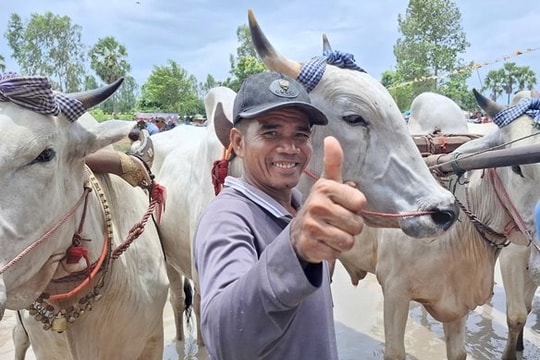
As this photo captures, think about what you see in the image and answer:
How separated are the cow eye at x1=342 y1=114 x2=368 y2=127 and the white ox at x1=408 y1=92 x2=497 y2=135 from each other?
2.39 m

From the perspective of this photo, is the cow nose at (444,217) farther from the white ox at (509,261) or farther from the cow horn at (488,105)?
the white ox at (509,261)

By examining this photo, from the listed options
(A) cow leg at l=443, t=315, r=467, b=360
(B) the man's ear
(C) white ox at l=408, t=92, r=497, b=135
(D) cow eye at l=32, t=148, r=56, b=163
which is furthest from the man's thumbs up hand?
(C) white ox at l=408, t=92, r=497, b=135

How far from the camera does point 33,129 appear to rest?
1.90 m

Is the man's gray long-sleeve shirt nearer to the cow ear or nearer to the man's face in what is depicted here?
the man's face

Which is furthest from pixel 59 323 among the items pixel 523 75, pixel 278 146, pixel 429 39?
pixel 523 75

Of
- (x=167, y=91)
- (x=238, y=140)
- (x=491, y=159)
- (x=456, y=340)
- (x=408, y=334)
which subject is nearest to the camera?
(x=238, y=140)

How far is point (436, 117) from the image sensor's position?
4.52 metres

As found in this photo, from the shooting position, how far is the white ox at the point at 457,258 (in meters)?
3.13

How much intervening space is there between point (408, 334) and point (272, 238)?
14.3 ft

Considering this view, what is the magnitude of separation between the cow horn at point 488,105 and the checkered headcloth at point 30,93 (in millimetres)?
2541

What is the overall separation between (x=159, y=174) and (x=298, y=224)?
418 centimetres

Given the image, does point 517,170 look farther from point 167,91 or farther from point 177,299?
point 167,91

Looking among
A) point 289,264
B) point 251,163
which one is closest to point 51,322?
point 251,163

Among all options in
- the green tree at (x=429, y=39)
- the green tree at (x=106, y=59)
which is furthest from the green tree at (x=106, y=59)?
the green tree at (x=429, y=39)
